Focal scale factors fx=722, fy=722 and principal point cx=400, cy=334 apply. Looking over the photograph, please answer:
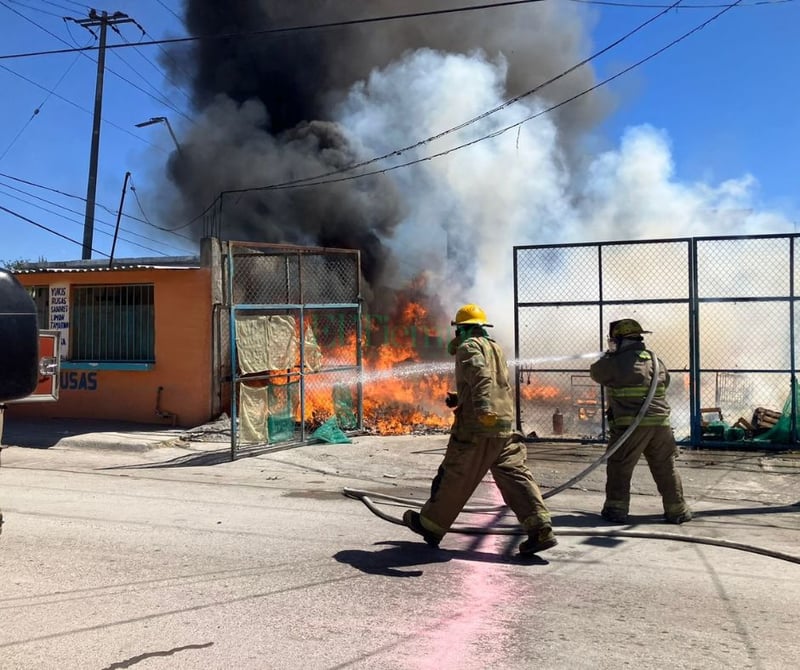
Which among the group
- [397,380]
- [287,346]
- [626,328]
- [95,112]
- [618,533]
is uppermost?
[95,112]

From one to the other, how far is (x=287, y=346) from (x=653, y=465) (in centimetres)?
517

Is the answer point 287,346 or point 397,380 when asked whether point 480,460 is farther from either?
point 397,380

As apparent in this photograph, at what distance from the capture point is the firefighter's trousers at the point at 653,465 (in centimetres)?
525

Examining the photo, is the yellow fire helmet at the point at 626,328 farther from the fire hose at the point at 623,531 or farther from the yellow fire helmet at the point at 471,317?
the yellow fire helmet at the point at 471,317

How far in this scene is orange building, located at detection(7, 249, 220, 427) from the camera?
10.2 metres

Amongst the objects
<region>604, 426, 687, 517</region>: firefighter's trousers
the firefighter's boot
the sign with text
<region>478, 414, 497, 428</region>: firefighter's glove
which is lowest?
the firefighter's boot

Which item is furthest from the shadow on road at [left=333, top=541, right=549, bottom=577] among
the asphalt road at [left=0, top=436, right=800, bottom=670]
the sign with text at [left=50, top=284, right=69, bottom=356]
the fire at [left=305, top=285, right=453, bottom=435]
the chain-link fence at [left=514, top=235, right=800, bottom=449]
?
the sign with text at [left=50, top=284, right=69, bottom=356]

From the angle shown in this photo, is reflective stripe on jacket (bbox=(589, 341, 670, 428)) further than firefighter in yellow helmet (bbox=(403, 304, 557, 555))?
Yes

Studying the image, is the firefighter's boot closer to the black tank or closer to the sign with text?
the black tank

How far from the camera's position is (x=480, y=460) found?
173 inches

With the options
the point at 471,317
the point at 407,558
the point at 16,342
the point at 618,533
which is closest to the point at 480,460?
the point at 407,558

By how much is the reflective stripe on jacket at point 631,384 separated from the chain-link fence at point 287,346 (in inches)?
163

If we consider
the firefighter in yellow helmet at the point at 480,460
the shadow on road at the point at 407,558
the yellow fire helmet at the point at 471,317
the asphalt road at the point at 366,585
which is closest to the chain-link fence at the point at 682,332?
the asphalt road at the point at 366,585

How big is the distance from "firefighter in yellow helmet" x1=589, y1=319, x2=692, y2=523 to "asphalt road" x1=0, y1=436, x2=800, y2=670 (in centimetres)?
19
